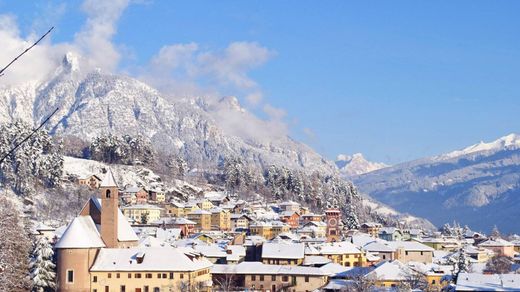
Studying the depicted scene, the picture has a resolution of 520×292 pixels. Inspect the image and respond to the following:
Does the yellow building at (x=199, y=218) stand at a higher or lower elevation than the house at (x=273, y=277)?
higher

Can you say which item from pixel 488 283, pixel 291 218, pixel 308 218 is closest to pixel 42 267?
pixel 488 283

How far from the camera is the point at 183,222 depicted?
13288 centimetres

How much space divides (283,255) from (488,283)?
98.4 feet

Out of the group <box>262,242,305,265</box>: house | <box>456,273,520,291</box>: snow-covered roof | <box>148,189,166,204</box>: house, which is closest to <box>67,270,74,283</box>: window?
<box>262,242,305,265</box>: house

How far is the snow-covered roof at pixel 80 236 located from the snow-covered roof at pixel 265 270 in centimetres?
1239

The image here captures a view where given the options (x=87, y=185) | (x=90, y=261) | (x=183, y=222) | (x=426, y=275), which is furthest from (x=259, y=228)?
(x=90, y=261)

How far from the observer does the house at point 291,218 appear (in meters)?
155

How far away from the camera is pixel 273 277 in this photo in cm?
7812

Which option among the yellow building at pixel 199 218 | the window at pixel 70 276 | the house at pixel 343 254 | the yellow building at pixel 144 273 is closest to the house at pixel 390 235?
the yellow building at pixel 199 218

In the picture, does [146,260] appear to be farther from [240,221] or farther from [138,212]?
[240,221]

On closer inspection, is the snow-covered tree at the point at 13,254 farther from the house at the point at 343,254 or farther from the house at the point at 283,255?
the house at the point at 343,254

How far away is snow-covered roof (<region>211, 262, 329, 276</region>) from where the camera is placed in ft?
254

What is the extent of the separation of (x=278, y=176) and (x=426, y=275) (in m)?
109

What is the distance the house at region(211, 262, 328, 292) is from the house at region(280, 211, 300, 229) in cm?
7434
